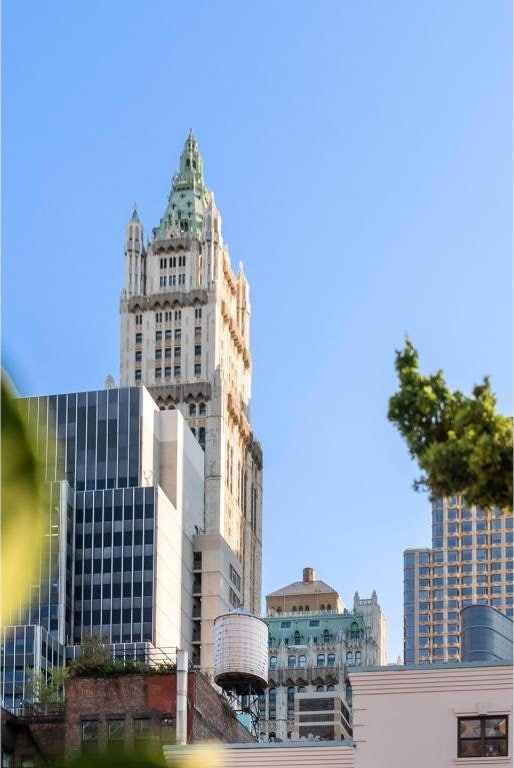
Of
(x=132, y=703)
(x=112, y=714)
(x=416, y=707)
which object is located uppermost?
(x=132, y=703)

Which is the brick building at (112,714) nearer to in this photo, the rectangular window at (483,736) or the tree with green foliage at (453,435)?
the rectangular window at (483,736)

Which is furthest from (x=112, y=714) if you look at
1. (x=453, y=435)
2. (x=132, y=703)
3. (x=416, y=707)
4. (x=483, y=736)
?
(x=453, y=435)

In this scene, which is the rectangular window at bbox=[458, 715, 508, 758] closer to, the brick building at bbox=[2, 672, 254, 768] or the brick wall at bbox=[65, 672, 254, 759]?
the brick building at bbox=[2, 672, 254, 768]

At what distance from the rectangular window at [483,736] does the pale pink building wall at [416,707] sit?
0.14 metres

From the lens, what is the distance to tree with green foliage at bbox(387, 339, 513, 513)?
1538 centimetres

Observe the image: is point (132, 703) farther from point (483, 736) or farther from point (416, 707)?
point (483, 736)

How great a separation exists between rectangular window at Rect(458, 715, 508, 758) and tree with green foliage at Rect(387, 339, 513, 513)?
750 inches

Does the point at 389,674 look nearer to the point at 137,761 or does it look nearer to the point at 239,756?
the point at 239,756

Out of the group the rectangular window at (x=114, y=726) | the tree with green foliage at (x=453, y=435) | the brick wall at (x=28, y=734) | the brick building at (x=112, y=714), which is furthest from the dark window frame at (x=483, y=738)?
the tree with green foliage at (x=453, y=435)

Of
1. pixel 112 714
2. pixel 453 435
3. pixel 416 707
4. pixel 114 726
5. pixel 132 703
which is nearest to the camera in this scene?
pixel 453 435

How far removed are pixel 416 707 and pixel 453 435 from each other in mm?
20030

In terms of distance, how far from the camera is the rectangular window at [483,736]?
34.0 meters

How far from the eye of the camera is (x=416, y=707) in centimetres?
3466

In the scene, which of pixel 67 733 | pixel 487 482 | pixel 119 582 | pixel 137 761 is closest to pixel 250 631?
pixel 67 733
